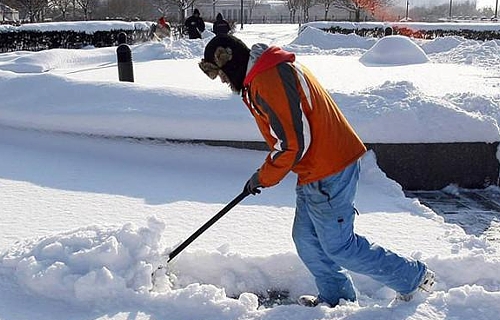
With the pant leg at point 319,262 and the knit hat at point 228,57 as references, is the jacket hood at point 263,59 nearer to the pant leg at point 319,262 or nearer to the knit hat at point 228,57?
the knit hat at point 228,57

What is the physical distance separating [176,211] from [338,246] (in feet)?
6.06

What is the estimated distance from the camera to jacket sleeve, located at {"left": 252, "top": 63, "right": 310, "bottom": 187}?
7.93 feet

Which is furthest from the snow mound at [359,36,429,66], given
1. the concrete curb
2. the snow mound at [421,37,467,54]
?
the concrete curb

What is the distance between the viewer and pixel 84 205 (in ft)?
14.0

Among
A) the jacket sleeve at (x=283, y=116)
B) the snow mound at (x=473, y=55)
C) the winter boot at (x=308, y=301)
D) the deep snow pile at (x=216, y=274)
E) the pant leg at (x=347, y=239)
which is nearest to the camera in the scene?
the jacket sleeve at (x=283, y=116)

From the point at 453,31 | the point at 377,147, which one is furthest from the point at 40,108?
the point at 453,31

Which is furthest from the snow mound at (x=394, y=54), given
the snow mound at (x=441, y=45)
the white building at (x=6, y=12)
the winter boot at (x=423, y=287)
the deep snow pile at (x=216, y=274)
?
the white building at (x=6, y=12)

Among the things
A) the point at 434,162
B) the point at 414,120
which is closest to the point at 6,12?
the point at 414,120

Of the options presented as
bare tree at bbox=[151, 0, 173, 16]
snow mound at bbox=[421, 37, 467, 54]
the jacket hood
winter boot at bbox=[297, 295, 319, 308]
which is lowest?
winter boot at bbox=[297, 295, 319, 308]

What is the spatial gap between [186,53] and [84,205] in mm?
11745

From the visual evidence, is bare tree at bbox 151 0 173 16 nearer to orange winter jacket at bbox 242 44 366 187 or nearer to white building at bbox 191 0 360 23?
white building at bbox 191 0 360 23

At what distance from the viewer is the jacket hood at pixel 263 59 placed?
243cm

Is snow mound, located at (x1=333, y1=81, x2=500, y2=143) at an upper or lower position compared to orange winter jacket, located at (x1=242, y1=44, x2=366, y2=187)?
lower

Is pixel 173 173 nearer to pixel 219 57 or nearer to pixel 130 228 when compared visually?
pixel 130 228
